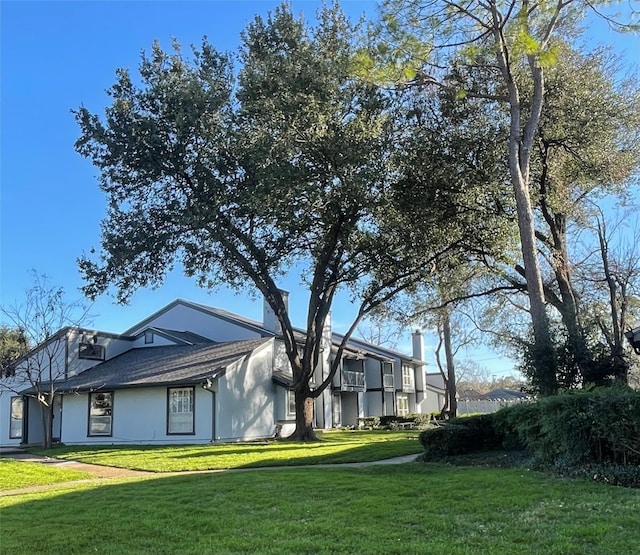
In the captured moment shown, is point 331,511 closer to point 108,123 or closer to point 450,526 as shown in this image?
point 450,526

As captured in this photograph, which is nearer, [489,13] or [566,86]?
[489,13]

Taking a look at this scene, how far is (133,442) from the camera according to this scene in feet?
78.2

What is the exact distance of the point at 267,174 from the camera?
18.8 meters

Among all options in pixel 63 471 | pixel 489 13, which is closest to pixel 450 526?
pixel 63 471

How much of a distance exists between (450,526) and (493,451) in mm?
7668

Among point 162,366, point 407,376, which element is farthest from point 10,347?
point 407,376

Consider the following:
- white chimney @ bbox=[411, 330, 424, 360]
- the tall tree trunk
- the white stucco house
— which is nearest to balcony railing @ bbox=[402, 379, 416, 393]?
white chimney @ bbox=[411, 330, 424, 360]

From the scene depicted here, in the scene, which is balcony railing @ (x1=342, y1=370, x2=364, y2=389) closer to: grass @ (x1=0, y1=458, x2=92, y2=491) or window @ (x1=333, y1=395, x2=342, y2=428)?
window @ (x1=333, y1=395, x2=342, y2=428)

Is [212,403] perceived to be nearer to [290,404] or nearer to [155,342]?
[290,404]

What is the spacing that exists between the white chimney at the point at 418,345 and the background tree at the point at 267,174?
971 inches

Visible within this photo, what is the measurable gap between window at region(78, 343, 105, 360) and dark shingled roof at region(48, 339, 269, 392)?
46 centimetres

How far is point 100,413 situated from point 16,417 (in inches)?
194

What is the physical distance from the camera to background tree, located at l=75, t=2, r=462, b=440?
19031 millimetres

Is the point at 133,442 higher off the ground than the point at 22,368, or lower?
A: lower
